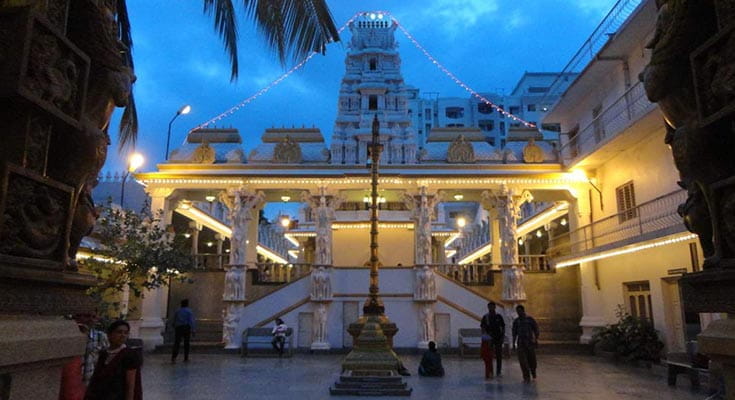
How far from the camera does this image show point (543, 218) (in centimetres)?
2350

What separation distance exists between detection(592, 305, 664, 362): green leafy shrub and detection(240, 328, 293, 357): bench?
9890 millimetres

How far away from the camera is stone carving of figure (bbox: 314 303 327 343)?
55.5 ft

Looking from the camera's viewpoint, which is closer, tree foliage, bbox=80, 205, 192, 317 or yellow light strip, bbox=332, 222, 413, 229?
tree foliage, bbox=80, 205, 192, 317

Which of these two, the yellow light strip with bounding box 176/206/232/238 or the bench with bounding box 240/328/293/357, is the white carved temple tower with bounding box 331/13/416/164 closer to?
the yellow light strip with bounding box 176/206/232/238

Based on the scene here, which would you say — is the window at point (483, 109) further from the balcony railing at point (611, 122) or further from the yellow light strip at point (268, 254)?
the balcony railing at point (611, 122)

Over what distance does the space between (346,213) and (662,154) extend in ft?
49.4

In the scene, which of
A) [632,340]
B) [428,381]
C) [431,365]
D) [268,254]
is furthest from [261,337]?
[268,254]

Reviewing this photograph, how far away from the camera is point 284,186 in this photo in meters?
18.7

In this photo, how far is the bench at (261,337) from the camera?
51.6 ft

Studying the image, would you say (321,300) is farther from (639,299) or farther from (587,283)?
(639,299)

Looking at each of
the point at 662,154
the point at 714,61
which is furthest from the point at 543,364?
the point at 714,61

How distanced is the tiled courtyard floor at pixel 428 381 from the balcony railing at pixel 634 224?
374cm

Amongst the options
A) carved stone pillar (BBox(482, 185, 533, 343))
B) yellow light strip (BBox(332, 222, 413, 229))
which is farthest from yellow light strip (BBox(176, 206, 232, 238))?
carved stone pillar (BBox(482, 185, 533, 343))

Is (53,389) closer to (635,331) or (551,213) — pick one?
(635,331)
